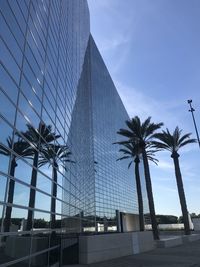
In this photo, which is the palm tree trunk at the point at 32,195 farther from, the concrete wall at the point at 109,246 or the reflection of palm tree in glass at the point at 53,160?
the concrete wall at the point at 109,246

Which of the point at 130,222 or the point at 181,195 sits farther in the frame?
the point at 130,222

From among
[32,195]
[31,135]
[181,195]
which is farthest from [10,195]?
[181,195]

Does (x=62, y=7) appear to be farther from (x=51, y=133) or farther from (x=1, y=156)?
(x=1, y=156)

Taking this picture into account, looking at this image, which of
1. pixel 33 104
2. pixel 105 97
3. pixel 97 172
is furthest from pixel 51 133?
pixel 105 97

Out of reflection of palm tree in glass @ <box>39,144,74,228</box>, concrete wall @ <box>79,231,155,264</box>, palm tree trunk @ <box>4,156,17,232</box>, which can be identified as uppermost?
reflection of palm tree in glass @ <box>39,144,74,228</box>

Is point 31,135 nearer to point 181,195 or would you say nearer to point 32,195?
point 32,195

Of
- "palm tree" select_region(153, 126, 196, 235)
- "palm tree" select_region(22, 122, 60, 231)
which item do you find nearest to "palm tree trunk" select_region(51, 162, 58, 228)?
"palm tree" select_region(22, 122, 60, 231)

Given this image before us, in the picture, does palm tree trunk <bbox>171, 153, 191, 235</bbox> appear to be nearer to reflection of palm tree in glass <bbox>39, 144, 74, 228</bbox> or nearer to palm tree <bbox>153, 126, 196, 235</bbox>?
palm tree <bbox>153, 126, 196, 235</bbox>

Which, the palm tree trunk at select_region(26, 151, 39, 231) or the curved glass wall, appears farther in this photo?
the palm tree trunk at select_region(26, 151, 39, 231)

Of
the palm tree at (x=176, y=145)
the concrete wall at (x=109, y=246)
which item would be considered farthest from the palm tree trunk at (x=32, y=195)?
the palm tree at (x=176, y=145)

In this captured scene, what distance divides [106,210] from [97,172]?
5.90 m

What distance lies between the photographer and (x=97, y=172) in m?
41.4

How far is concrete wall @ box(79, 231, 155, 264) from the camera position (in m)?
14.7

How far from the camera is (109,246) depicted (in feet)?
53.8
